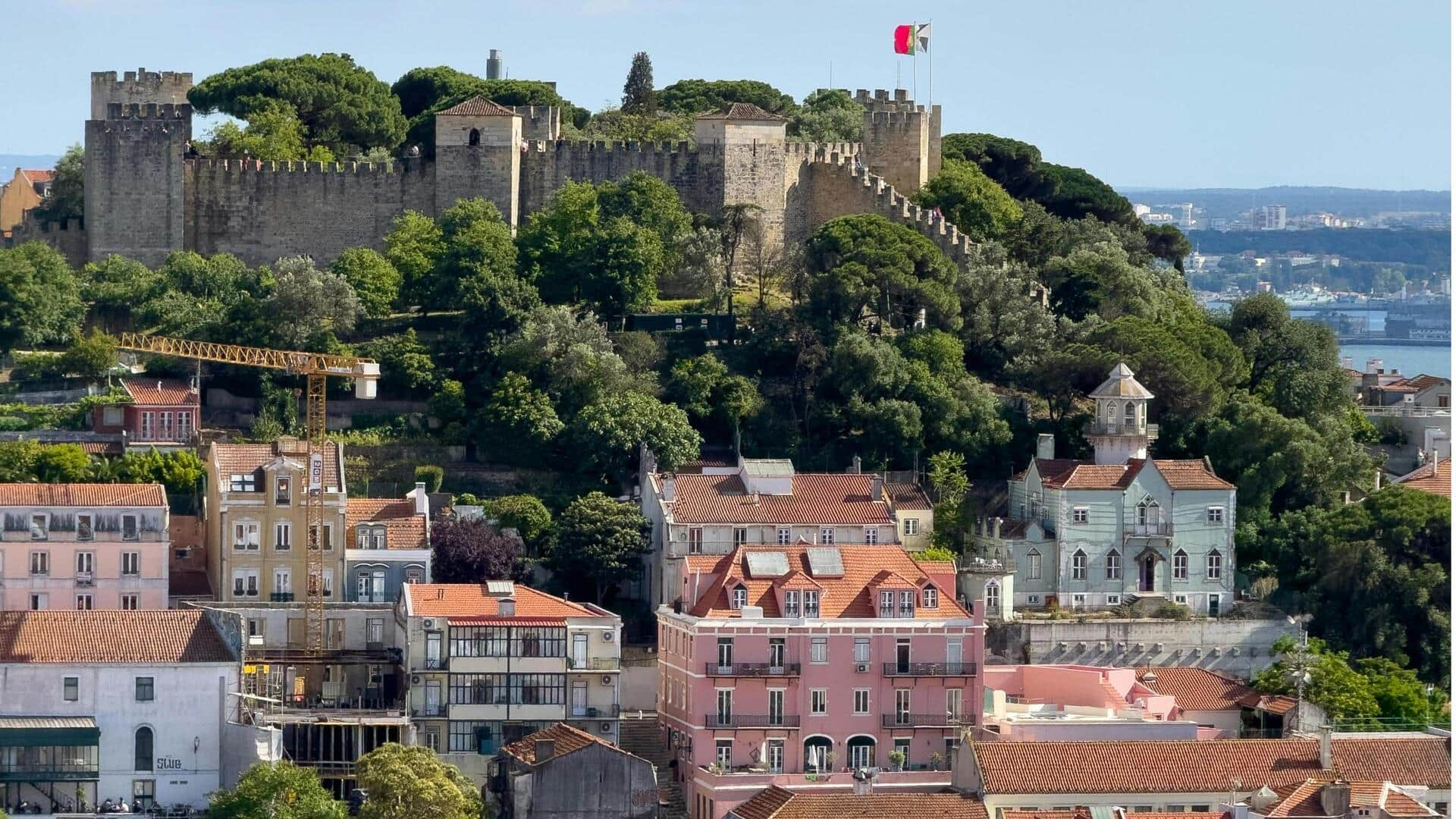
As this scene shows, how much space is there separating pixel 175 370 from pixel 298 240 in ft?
24.7

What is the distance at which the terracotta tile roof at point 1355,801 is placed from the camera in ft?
164

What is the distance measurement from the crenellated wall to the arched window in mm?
24608

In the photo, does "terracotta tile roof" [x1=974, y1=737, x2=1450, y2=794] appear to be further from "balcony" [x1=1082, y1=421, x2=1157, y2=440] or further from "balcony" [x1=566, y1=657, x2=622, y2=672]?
"balcony" [x1=1082, y1=421, x2=1157, y2=440]

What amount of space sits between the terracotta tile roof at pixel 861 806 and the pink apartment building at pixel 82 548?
12668mm

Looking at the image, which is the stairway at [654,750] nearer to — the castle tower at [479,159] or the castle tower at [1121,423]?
the castle tower at [1121,423]

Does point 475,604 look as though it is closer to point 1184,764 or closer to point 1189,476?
point 1184,764

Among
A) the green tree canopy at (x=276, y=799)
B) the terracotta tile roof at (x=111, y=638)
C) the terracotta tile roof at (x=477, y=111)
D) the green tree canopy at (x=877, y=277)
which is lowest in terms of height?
the green tree canopy at (x=276, y=799)

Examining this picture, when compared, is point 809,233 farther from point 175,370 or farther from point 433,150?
point 175,370

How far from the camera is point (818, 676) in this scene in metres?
56.9

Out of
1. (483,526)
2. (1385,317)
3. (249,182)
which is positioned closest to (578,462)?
(483,526)

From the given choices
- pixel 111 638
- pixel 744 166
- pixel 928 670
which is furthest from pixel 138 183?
pixel 928 670

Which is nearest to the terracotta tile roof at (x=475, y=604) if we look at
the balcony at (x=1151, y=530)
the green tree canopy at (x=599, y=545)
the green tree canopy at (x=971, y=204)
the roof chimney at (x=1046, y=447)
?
the green tree canopy at (x=599, y=545)

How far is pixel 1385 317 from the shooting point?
384 ft

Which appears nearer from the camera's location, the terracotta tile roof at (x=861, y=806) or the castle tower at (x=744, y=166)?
the terracotta tile roof at (x=861, y=806)
